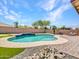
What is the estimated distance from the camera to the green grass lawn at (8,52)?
9.89ft

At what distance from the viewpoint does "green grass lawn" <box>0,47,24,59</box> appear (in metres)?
3.02

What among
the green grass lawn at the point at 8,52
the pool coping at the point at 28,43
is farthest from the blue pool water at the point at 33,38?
the green grass lawn at the point at 8,52

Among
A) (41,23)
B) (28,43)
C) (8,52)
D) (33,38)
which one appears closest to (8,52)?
(8,52)

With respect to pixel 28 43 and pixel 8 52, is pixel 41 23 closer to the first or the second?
pixel 28 43

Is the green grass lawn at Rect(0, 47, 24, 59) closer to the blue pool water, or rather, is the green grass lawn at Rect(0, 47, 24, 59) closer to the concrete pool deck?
the concrete pool deck

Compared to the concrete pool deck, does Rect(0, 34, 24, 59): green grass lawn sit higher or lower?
lower

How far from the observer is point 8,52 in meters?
3.04

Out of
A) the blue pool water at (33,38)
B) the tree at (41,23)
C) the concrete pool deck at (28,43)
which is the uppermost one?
the tree at (41,23)

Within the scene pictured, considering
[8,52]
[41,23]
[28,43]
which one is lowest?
[8,52]

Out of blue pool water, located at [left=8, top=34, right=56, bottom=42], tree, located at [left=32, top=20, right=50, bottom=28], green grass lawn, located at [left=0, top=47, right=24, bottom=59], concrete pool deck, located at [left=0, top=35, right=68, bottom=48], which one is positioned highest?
tree, located at [left=32, top=20, right=50, bottom=28]

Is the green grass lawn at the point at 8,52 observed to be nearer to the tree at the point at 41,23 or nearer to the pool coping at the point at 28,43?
the pool coping at the point at 28,43

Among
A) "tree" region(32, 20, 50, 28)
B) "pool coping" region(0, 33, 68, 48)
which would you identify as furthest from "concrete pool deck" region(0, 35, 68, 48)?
"tree" region(32, 20, 50, 28)

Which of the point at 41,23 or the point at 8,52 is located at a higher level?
the point at 41,23

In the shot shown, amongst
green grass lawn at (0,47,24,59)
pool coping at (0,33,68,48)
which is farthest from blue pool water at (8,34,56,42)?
green grass lawn at (0,47,24,59)
